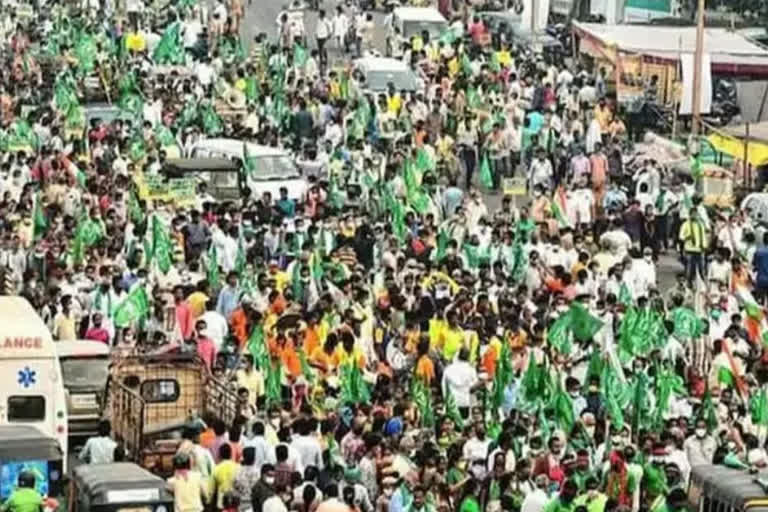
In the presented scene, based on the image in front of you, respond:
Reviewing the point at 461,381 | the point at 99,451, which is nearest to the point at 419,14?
the point at 461,381

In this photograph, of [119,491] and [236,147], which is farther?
[236,147]

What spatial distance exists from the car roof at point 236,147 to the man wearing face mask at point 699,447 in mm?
15977

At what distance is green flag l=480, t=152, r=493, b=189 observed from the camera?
4241cm

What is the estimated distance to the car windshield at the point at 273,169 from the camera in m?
40.4

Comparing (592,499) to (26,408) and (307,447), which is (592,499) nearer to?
(307,447)

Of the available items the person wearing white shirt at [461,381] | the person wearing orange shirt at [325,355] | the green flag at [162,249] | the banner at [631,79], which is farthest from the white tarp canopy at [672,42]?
the person wearing white shirt at [461,381]

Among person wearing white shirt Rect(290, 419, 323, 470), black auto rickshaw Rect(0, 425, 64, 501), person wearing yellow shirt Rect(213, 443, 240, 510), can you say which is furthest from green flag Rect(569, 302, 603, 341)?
black auto rickshaw Rect(0, 425, 64, 501)

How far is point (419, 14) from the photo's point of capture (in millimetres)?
55656

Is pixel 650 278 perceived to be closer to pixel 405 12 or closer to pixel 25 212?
pixel 25 212

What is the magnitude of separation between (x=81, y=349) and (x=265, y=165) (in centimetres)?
1195

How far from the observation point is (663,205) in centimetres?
3812

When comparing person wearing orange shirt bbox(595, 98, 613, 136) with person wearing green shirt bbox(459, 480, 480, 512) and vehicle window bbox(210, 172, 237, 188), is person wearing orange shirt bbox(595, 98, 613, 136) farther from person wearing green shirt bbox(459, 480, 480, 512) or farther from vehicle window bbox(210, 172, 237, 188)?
person wearing green shirt bbox(459, 480, 480, 512)

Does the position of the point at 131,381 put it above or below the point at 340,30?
above

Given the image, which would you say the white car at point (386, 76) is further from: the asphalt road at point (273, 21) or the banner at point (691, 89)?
the banner at point (691, 89)
